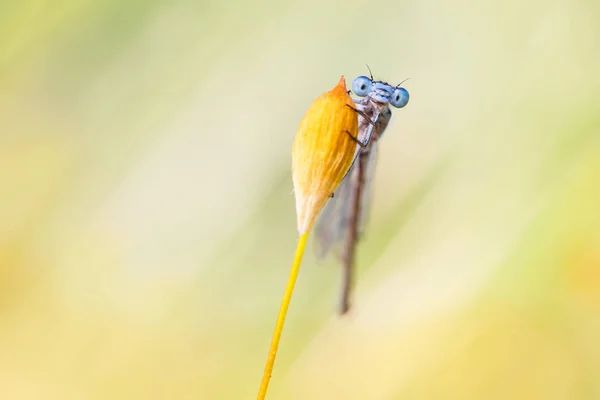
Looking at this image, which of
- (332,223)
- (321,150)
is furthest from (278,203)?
(321,150)

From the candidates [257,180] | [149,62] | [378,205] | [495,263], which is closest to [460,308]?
[495,263]

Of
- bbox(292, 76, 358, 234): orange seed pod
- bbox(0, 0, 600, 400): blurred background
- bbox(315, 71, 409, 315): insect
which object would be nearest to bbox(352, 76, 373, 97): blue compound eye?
bbox(315, 71, 409, 315): insect

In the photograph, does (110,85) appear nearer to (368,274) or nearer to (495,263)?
(368,274)

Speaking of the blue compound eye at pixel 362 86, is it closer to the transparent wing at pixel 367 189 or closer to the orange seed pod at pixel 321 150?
the transparent wing at pixel 367 189

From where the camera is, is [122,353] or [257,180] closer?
[122,353]

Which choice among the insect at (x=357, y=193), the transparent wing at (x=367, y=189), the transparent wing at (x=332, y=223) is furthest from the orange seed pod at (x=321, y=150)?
the transparent wing at (x=332, y=223)

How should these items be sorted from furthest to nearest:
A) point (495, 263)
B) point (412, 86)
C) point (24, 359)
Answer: point (412, 86), point (495, 263), point (24, 359)

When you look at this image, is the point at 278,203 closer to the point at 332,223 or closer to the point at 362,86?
the point at 332,223
